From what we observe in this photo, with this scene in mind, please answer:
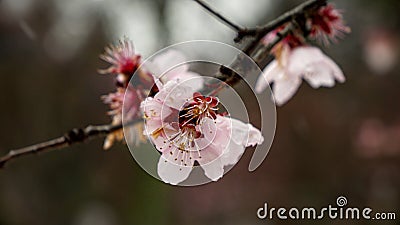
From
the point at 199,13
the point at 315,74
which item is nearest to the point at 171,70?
the point at 315,74

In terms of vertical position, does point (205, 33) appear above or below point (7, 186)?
above

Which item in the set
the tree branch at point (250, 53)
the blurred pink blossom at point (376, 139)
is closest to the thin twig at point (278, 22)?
the tree branch at point (250, 53)

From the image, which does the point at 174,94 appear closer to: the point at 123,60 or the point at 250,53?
the point at 250,53

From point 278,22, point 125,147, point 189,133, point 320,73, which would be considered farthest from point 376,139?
point 189,133

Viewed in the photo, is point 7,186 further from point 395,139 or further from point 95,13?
point 395,139

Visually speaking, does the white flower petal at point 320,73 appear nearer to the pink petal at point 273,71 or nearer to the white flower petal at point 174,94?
the pink petal at point 273,71

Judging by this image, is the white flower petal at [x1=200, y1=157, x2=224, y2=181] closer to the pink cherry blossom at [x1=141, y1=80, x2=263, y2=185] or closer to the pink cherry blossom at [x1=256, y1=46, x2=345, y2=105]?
the pink cherry blossom at [x1=141, y1=80, x2=263, y2=185]
